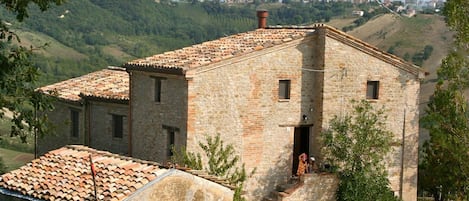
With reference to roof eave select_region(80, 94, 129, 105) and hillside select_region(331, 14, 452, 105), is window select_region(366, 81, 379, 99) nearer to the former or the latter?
roof eave select_region(80, 94, 129, 105)

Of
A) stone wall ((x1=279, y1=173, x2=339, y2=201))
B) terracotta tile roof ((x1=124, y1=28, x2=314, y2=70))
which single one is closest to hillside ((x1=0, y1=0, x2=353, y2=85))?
terracotta tile roof ((x1=124, y1=28, x2=314, y2=70))

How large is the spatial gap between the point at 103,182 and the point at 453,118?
49.1 ft

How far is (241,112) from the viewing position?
72.8 feet

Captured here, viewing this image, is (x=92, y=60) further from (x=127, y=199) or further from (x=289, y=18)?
(x=127, y=199)

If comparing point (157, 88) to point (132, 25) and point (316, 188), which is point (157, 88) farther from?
point (132, 25)

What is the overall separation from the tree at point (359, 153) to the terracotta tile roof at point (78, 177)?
8404 millimetres

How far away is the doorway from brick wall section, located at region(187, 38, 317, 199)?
1.24ft

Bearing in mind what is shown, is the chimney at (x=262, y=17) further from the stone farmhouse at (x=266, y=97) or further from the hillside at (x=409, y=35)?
the hillside at (x=409, y=35)

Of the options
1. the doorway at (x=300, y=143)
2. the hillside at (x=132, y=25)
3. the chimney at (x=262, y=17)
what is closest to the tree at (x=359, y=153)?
the doorway at (x=300, y=143)

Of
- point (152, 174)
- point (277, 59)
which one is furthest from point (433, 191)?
point (152, 174)

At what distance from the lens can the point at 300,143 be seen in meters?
23.9

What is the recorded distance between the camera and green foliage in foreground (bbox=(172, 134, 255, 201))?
67.7 ft

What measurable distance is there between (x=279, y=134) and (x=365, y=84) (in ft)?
10.8

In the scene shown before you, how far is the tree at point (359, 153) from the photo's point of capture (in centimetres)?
2275
